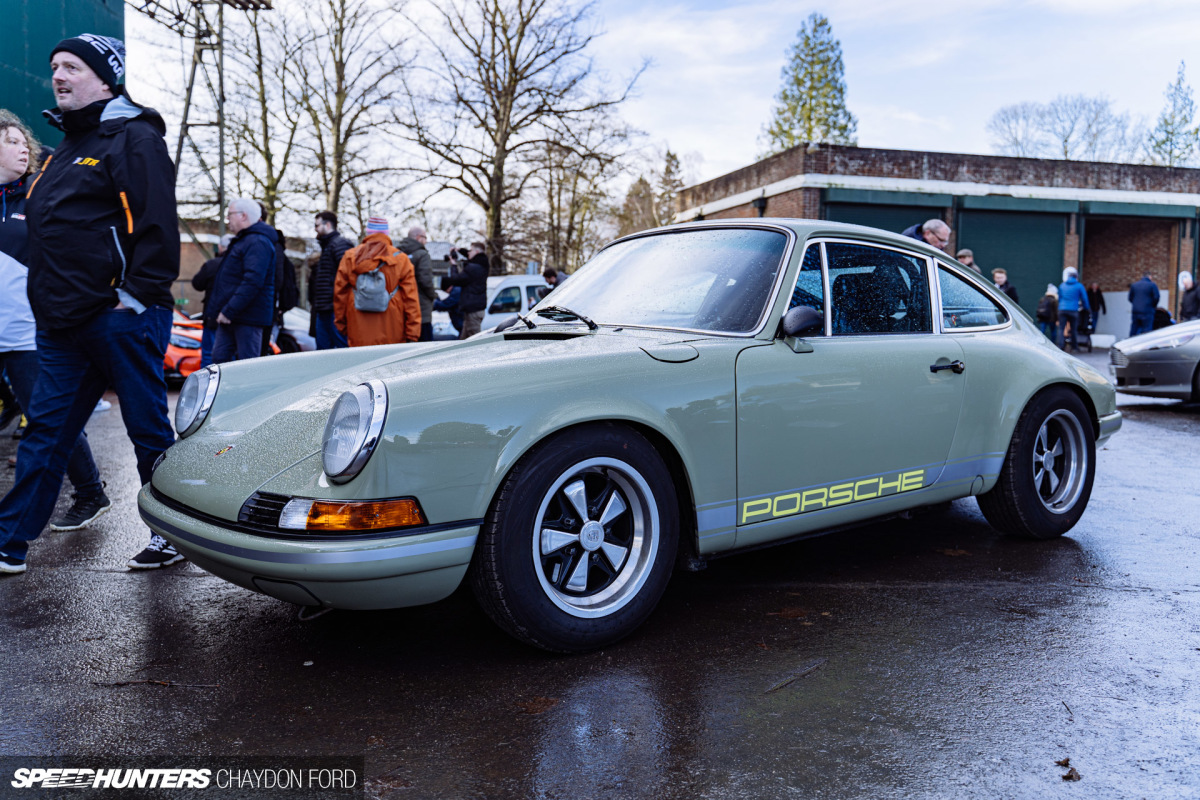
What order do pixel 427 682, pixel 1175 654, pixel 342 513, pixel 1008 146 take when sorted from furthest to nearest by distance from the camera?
pixel 1008 146, pixel 1175 654, pixel 427 682, pixel 342 513

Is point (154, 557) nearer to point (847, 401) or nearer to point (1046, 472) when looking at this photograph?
point (847, 401)

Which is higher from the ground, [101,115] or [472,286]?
[101,115]

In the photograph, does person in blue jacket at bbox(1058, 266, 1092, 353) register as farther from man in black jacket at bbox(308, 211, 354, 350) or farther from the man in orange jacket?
the man in orange jacket

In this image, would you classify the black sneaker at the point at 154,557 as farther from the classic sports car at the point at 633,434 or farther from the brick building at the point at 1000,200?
the brick building at the point at 1000,200

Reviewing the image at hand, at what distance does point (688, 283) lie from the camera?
367 cm

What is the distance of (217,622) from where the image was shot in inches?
131

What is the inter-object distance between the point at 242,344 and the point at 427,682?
→ 492 cm

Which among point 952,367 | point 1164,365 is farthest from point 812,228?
point 1164,365

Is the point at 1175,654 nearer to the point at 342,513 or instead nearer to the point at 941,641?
the point at 941,641

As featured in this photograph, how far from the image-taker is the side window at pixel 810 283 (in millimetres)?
3590

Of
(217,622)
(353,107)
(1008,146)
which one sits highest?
(1008,146)

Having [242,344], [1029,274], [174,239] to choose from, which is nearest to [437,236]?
[1029,274]

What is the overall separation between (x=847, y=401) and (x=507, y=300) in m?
14.8

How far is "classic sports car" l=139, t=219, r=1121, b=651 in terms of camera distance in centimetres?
261
